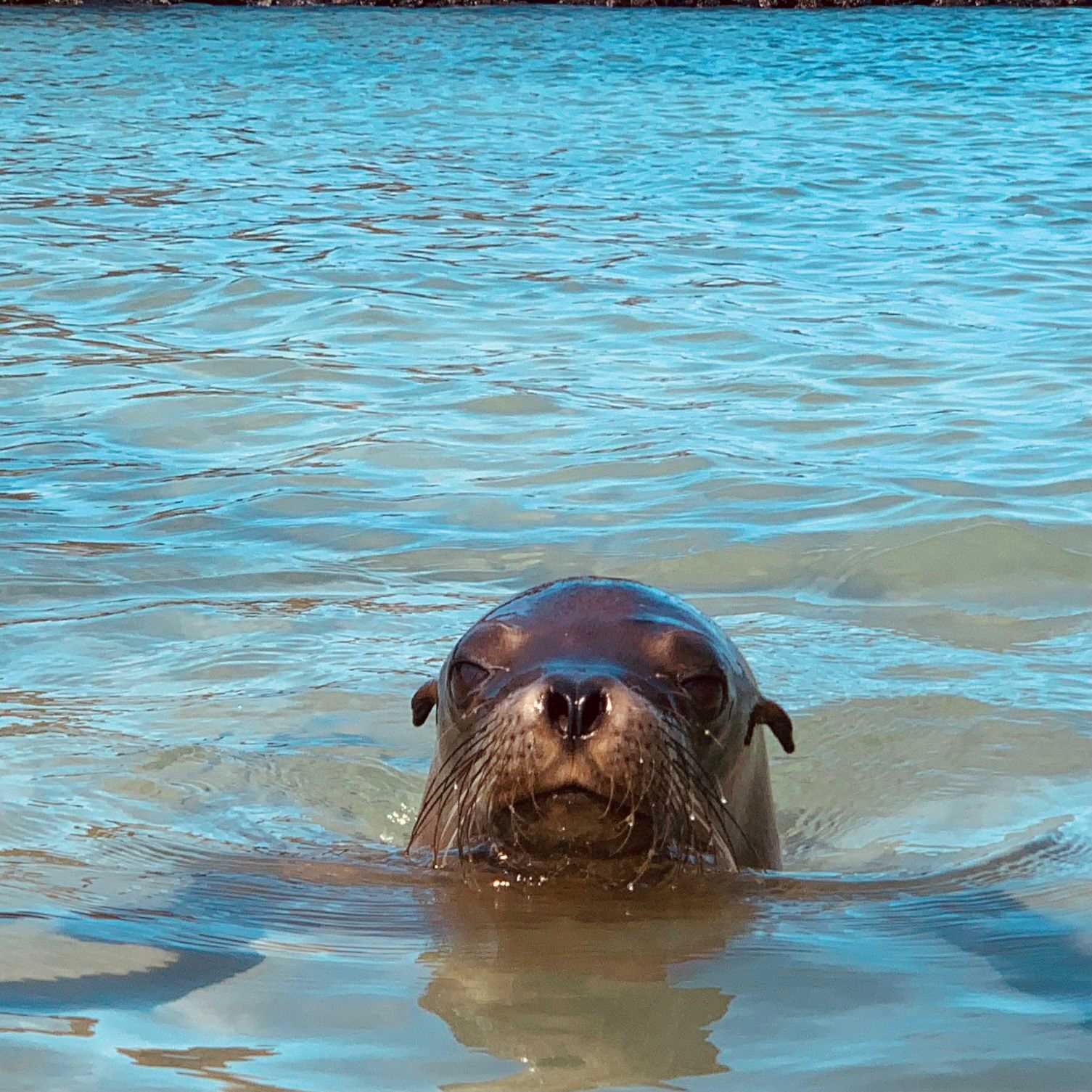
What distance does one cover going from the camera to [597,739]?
127 inches

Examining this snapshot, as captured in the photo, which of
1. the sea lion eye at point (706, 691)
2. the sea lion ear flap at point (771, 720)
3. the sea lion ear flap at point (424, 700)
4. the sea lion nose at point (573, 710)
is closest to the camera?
the sea lion nose at point (573, 710)

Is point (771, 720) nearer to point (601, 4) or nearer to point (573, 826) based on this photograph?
point (573, 826)

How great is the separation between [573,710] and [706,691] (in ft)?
1.45

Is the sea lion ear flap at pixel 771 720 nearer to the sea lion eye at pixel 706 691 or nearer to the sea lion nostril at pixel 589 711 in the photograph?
the sea lion eye at pixel 706 691

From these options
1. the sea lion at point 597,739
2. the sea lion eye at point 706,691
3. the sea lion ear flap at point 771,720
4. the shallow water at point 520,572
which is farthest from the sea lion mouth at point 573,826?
the sea lion ear flap at point 771,720

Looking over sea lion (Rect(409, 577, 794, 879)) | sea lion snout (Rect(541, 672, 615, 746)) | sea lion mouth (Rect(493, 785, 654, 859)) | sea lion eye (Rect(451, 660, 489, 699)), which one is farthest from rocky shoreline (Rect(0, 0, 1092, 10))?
sea lion snout (Rect(541, 672, 615, 746))

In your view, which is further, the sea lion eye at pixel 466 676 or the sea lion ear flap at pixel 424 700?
the sea lion ear flap at pixel 424 700

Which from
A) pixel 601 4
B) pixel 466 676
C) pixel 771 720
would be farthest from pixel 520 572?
pixel 601 4

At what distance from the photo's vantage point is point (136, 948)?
10.3ft

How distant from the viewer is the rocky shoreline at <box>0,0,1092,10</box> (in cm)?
3625

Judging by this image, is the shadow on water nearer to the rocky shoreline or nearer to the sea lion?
the sea lion

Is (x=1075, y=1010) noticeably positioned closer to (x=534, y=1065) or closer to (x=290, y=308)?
(x=534, y=1065)

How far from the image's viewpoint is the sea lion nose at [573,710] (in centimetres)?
322

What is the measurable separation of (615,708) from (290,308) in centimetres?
801
